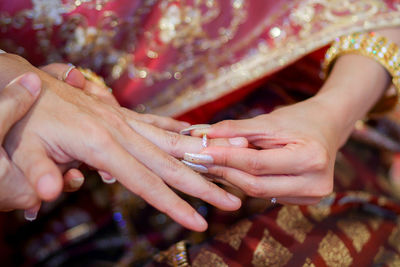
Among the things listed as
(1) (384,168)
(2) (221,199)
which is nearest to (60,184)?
(2) (221,199)

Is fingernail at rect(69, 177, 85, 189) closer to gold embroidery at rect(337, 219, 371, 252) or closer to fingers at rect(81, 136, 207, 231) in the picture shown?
fingers at rect(81, 136, 207, 231)

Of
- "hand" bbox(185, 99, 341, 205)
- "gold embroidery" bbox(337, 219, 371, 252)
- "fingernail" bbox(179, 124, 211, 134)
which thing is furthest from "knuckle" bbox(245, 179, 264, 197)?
"gold embroidery" bbox(337, 219, 371, 252)

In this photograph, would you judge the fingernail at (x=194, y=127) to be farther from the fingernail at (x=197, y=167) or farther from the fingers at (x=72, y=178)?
the fingers at (x=72, y=178)

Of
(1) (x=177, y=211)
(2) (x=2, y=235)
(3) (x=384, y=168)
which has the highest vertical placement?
(1) (x=177, y=211)

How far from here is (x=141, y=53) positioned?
873 millimetres

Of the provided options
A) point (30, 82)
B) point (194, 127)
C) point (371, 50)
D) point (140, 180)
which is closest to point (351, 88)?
point (371, 50)

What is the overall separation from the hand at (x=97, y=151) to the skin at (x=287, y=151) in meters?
0.03

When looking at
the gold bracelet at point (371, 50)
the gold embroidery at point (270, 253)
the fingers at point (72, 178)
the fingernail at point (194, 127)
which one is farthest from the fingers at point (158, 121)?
the gold bracelet at point (371, 50)

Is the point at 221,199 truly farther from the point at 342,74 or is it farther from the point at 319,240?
the point at 342,74

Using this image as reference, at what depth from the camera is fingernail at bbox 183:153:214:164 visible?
616 millimetres

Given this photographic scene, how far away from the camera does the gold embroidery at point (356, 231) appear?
0.77 m

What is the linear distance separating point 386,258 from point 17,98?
71 cm

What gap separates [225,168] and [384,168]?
0.70 metres

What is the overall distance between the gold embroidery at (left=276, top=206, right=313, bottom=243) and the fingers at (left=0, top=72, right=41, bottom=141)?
47 cm
